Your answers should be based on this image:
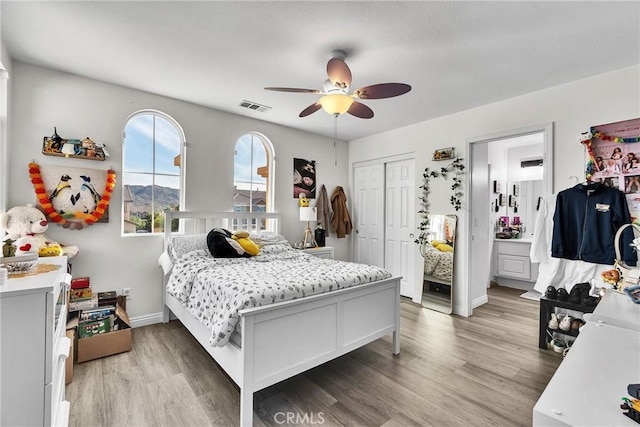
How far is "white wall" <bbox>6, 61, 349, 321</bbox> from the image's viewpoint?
→ 2682 mm

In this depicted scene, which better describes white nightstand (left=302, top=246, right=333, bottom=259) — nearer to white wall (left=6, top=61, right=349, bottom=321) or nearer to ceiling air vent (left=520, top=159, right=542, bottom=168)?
white wall (left=6, top=61, right=349, bottom=321)

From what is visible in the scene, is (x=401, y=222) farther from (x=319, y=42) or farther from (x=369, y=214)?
(x=319, y=42)

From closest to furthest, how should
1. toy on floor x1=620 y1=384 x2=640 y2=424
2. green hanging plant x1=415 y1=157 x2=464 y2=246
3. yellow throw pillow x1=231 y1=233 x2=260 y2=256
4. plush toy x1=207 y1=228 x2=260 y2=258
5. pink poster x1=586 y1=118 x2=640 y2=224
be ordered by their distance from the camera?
toy on floor x1=620 y1=384 x2=640 y2=424 → pink poster x1=586 y1=118 x2=640 y2=224 → plush toy x1=207 y1=228 x2=260 y2=258 → yellow throw pillow x1=231 y1=233 x2=260 y2=256 → green hanging plant x1=415 y1=157 x2=464 y2=246

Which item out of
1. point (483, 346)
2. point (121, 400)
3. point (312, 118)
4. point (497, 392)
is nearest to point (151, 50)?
point (312, 118)

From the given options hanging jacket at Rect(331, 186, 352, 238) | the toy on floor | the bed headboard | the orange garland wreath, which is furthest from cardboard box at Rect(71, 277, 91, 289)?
the toy on floor

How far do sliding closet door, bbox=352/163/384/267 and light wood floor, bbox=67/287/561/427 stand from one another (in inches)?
78.5

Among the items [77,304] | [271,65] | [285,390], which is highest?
[271,65]

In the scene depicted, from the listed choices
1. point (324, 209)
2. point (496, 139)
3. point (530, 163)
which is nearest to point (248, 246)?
A: point (324, 209)

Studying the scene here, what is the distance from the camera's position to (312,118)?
13.4 ft

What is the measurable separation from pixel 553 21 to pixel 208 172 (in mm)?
3539

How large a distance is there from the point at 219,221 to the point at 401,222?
2655 millimetres

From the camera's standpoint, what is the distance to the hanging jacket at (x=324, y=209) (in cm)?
490

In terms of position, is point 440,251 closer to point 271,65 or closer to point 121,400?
point 271,65

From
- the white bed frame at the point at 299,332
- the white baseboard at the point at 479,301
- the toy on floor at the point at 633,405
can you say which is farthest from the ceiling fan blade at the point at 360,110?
the white baseboard at the point at 479,301
